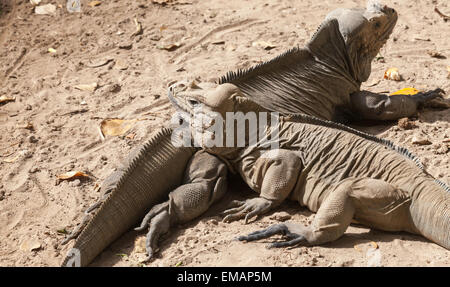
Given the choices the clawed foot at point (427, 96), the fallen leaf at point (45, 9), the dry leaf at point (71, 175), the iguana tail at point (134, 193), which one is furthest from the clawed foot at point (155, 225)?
the fallen leaf at point (45, 9)

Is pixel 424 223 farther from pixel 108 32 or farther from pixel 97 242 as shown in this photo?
pixel 108 32

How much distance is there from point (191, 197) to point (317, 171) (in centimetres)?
101

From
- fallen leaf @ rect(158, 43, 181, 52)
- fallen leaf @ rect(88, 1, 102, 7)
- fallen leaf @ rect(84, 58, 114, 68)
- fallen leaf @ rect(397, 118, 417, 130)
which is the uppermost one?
fallen leaf @ rect(88, 1, 102, 7)

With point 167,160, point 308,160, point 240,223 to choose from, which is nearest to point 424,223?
point 308,160

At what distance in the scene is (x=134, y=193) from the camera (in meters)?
4.76

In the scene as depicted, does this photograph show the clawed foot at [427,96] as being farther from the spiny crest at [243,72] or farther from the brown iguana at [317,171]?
the brown iguana at [317,171]

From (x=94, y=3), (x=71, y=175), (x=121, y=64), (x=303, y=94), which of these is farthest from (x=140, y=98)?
(x=94, y=3)

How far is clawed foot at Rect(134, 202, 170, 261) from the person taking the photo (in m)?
4.48

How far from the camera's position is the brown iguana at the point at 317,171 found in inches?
167

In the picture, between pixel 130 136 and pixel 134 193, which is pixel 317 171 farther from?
pixel 130 136

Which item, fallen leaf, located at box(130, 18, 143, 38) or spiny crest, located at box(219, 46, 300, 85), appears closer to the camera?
spiny crest, located at box(219, 46, 300, 85)

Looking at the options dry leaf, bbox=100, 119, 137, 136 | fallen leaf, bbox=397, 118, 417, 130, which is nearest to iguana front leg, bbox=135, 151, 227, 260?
dry leaf, bbox=100, 119, 137, 136

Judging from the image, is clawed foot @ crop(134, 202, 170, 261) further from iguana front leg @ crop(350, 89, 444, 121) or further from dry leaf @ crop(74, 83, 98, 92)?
dry leaf @ crop(74, 83, 98, 92)

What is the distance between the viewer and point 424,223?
13.7 feet
